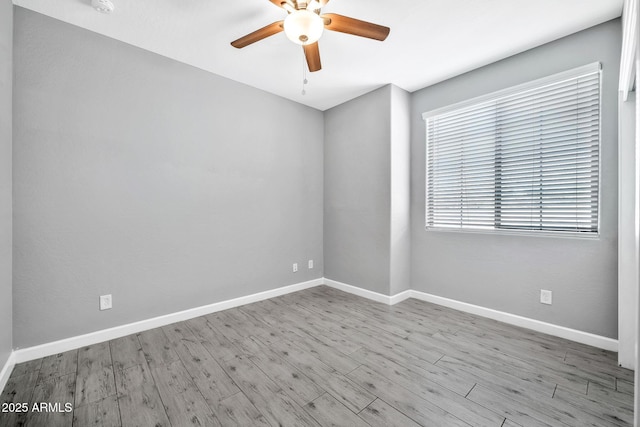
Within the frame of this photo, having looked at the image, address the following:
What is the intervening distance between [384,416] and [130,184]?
2646 millimetres

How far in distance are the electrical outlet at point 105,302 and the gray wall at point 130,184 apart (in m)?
0.04

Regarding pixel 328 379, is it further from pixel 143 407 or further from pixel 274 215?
pixel 274 215

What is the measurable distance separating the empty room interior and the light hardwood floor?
0.05 feet

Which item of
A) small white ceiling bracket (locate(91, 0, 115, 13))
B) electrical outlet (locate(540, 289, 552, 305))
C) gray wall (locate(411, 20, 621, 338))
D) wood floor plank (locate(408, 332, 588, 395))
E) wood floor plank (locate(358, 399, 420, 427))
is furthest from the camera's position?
electrical outlet (locate(540, 289, 552, 305))

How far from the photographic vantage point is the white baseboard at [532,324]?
219cm

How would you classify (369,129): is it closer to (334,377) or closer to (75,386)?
(334,377)

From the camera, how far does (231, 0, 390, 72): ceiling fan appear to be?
5.39 ft

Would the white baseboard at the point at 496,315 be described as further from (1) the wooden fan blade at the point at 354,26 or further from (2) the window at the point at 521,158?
(1) the wooden fan blade at the point at 354,26

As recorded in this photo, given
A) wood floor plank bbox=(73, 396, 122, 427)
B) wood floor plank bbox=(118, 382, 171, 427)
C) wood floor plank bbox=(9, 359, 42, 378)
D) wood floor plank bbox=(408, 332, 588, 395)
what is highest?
wood floor plank bbox=(9, 359, 42, 378)

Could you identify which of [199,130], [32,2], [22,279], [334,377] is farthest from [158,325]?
[32,2]

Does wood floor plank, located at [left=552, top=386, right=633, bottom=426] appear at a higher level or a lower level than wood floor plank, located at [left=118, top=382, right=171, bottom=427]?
lower

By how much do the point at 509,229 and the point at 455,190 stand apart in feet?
2.21

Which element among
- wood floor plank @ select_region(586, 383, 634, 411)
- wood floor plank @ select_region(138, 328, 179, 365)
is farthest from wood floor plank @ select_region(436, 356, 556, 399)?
wood floor plank @ select_region(138, 328, 179, 365)

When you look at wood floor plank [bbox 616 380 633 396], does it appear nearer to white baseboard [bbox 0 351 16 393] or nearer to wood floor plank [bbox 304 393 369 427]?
wood floor plank [bbox 304 393 369 427]
